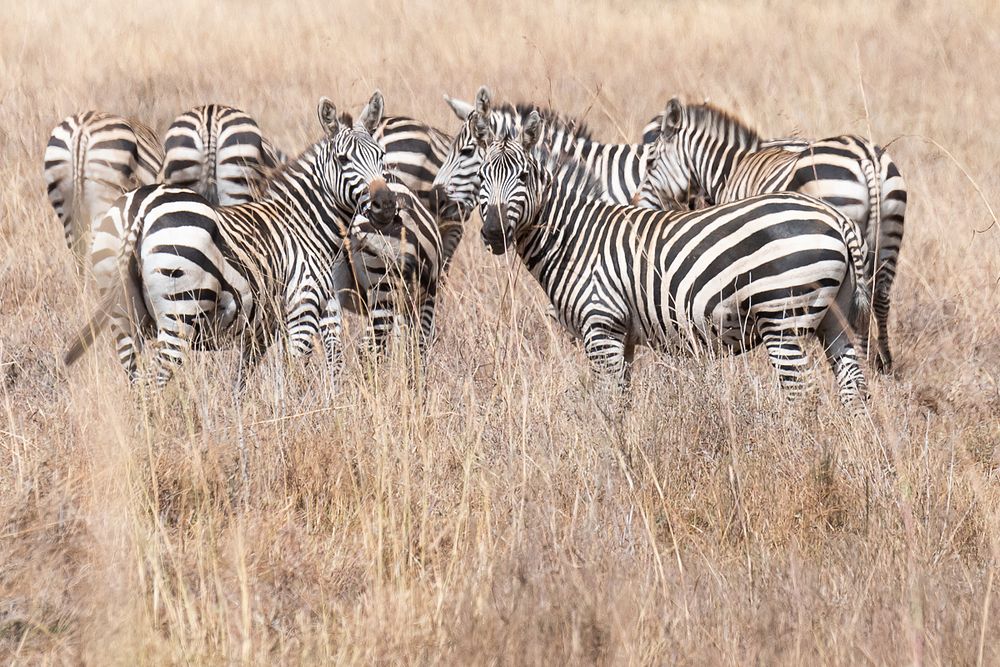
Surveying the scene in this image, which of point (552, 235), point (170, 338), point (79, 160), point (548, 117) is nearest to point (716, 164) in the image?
point (548, 117)

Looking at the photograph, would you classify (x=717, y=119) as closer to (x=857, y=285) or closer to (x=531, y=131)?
(x=531, y=131)

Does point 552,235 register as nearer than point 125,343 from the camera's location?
No

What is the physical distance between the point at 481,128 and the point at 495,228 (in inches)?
42.4

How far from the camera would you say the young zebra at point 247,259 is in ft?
16.6

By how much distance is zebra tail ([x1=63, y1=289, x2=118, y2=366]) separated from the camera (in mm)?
4555

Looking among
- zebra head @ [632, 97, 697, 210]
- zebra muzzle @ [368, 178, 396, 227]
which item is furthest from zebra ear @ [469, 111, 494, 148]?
zebra head @ [632, 97, 697, 210]

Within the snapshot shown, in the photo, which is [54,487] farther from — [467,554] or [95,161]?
[95,161]

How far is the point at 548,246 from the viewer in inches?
238

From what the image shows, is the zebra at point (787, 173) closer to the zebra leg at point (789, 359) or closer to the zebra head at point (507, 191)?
the zebra leg at point (789, 359)

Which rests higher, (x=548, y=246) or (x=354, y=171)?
(x=354, y=171)

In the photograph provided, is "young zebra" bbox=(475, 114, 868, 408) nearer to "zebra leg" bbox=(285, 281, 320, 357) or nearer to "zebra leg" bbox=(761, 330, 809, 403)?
"zebra leg" bbox=(761, 330, 809, 403)

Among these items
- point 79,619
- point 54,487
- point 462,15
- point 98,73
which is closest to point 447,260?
point 54,487

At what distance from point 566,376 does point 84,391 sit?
2041 mm

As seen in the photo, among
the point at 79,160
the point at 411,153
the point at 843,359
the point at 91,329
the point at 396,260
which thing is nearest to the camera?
the point at 91,329
